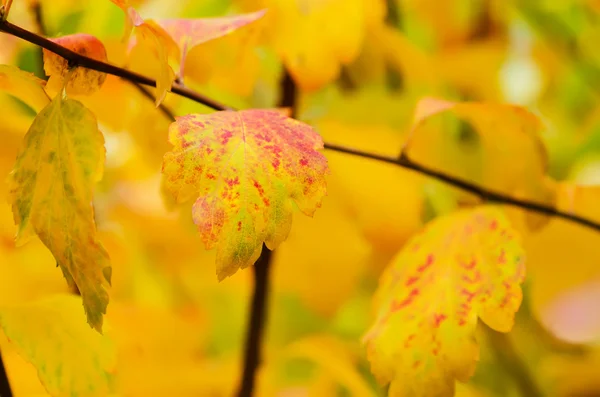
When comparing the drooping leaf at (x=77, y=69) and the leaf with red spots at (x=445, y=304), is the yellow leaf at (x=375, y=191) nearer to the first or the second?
the leaf with red spots at (x=445, y=304)

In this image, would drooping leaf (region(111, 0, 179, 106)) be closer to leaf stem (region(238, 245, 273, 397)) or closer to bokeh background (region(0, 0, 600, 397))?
bokeh background (region(0, 0, 600, 397))

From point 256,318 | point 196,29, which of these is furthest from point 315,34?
point 256,318

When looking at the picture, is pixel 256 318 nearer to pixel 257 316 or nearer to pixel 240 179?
pixel 257 316

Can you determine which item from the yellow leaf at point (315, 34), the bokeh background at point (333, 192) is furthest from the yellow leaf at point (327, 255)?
the yellow leaf at point (315, 34)

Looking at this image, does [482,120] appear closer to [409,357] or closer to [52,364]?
[409,357]

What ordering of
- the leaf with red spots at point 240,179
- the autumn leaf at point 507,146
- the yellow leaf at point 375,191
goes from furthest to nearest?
the yellow leaf at point 375,191 → the autumn leaf at point 507,146 → the leaf with red spots at point 240,179

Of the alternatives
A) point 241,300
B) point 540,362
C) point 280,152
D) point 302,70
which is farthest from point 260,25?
point 540,362
